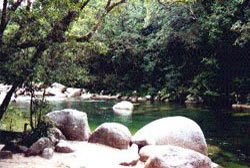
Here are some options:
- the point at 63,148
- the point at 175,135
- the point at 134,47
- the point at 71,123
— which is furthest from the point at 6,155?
the point at 134,47

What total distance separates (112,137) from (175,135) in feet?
5.96

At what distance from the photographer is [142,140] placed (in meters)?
8.77

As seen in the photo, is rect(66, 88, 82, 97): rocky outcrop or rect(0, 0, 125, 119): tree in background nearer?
rect(0, 0, 125, 119): tree in background

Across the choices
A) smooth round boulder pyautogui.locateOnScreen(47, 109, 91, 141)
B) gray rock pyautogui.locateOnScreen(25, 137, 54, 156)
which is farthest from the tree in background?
smooth round boulder pyautogui.locateOnScreen(47, 109, 91, 141)

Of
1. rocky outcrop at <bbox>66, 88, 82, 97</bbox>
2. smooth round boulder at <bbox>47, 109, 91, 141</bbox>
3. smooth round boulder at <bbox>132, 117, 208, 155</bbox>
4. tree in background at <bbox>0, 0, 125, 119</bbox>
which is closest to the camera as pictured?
tree in background at <bbox>0, 0, 125, 119</bbox>

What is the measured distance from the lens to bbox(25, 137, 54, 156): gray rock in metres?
6.91

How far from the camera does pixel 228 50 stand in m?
21.8

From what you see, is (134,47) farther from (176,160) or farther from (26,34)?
(176,160)

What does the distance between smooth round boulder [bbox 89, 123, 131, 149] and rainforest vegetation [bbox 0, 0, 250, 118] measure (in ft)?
5.19

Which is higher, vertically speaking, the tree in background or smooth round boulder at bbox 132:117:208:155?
the tree in background

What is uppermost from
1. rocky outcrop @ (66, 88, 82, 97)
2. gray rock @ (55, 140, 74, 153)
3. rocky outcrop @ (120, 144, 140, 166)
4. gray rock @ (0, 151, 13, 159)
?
rocky outcrop @ (66, 88, 82, 97)

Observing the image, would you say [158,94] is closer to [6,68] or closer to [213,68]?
[213,68]

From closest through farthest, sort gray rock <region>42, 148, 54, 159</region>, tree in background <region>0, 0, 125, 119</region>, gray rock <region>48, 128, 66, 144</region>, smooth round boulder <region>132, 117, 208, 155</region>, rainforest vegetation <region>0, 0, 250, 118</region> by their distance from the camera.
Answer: tree in background <region>0, 0, 125, 119</region>, rainforest vegetation <region>0, 0, 250, 118</region>, gray rock <region>42, 148, 54, 159</region>, gray rock <region>48, 128, 66, 144</region>, smooth round boulder <region>132, 117, 208, 155</region>

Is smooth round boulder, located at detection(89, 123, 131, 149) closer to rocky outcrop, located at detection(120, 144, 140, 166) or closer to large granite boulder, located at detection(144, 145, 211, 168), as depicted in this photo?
rocky outcrop, located at detection(120, 144, 140, 166)
